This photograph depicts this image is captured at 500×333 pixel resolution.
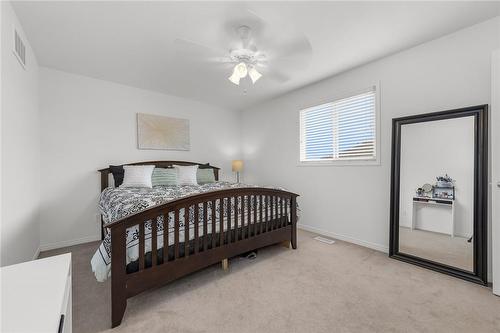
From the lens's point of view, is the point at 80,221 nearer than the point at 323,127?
Yes

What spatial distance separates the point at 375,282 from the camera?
203 cm

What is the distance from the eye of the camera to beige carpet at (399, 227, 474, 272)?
82.2 inches

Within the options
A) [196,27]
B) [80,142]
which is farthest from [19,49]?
[196,27]

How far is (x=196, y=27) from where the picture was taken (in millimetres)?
2088

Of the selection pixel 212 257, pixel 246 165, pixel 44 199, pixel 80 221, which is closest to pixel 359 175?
pixel 212 257

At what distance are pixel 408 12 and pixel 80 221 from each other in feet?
15.4

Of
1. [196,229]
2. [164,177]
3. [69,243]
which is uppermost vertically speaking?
[164,177]

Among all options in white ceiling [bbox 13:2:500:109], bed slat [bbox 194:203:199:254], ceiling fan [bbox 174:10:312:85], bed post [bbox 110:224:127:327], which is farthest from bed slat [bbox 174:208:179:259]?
white ceiling [bbox 13:2:500:109]

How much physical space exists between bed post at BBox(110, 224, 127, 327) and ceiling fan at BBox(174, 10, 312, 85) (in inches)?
67.3

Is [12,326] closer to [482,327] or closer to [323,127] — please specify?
[482,327]

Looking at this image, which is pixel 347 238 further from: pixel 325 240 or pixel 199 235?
pixel 199 235

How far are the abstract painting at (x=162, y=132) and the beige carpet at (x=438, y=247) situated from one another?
149 inches

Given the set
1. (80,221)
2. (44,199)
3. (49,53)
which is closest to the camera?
(49,53)

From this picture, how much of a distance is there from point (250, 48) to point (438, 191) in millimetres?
2552
